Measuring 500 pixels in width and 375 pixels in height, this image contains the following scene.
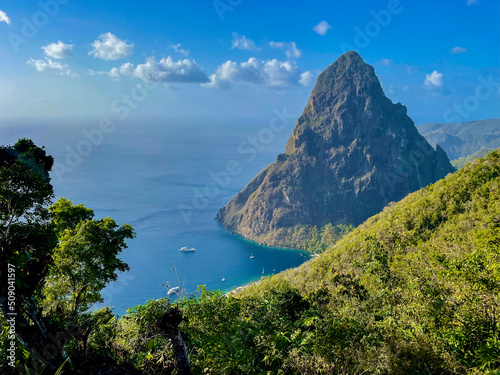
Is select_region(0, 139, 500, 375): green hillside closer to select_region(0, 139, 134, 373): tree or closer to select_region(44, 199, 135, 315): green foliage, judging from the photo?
select_region(0, 139, 134, 373): tree

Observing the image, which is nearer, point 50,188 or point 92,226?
point 50,188

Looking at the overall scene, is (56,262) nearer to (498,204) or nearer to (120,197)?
(498,204)

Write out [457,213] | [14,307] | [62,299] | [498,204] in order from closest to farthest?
[14,307]
[62,299]
[498,204]
[457,213]

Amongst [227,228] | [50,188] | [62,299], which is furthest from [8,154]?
[227,228]

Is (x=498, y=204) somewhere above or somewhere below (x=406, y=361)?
above
